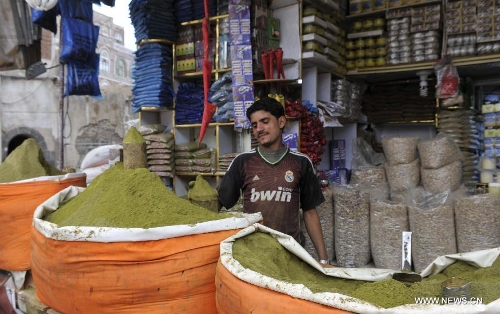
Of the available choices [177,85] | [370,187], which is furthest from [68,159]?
[370,187]

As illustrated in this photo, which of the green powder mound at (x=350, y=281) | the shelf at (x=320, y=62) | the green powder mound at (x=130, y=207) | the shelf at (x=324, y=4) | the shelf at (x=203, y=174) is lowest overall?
the shelf at (x=203, y=174)

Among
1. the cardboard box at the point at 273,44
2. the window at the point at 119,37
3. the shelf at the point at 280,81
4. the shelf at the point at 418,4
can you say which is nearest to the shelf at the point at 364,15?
the shelf at the point at 418,4

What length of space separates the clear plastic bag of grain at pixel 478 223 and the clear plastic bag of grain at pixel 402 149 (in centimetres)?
62

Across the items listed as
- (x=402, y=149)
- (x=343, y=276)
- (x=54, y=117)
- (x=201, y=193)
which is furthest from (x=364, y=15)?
(x=54, y=117)

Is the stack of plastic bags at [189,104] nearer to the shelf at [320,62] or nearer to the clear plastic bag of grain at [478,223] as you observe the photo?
the shelf at [320,62]

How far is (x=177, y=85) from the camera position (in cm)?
366

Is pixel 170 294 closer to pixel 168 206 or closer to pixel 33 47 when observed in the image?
pixel 168 206

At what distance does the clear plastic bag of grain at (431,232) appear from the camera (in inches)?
91.7

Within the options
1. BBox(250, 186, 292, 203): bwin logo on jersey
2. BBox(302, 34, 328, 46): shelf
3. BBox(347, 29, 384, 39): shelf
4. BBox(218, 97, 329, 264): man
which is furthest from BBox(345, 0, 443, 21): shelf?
BBox(250, 186, 292, 203): bwin logo on jersey

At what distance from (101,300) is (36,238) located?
0.33m

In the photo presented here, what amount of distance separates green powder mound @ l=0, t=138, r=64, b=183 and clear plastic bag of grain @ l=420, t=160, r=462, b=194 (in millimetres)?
2402

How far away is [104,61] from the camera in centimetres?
1066

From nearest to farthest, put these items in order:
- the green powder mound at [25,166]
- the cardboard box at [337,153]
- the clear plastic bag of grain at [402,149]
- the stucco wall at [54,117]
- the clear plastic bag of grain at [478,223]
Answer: the green powder mound at [25,166]
the clear plastic bag of grain at [478,223]
the clear plastic bag of grain at [402,149]
the cardboard box at [337,153]
the stucco wall at [54,117]

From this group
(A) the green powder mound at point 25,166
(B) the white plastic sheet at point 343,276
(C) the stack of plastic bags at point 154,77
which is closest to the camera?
(B) the white plastic sheet at point 343,276
